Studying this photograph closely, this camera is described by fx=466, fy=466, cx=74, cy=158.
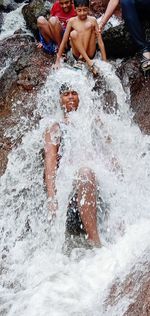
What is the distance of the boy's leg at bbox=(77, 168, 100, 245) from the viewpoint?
167 inches

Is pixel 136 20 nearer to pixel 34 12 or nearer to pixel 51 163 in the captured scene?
pixel 34 12

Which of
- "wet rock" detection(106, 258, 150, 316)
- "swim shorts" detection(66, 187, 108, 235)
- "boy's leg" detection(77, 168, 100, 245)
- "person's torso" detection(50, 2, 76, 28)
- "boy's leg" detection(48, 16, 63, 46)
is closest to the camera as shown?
"wet rock" detection(106, 258, 150, 316)

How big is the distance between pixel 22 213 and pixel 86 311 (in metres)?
2.05

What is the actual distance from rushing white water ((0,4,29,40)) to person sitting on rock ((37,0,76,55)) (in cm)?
132

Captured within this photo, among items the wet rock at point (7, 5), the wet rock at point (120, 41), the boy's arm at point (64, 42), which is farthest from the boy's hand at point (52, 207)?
the wet rock at point (7, 5)

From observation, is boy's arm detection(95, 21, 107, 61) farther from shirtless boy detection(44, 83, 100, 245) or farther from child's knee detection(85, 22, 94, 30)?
shirtless boy detection(44, 83, 100, 245)

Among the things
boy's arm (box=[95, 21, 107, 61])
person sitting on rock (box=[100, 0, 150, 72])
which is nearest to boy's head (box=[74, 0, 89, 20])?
boy's arm (box=[95, 21, 107, 61])

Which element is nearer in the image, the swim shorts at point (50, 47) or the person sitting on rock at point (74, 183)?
the person sitting on rock at point (74, 183)

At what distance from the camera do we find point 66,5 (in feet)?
23.2

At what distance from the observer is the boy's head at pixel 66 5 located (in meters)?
7.03

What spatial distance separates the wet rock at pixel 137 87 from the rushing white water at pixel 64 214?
13cm

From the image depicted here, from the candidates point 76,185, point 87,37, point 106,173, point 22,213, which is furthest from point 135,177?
point 87,37

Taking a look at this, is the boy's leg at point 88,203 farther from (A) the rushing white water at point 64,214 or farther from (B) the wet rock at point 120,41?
(B) the wet rock at point 120,41

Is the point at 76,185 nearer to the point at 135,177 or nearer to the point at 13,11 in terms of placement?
the point at 135,177
